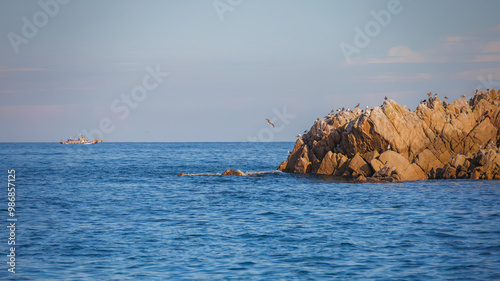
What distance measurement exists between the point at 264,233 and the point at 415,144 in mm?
30919

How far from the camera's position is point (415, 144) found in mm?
53812

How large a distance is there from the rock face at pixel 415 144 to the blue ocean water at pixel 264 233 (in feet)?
11.5

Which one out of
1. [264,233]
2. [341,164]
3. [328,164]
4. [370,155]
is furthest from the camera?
[328,164]

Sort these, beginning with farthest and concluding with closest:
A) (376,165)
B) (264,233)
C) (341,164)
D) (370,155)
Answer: (341,164) < (370,155) < (376,165) < (264,233)

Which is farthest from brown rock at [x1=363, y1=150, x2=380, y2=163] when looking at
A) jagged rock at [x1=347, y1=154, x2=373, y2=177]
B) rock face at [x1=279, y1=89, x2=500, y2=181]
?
jagged rock at [x1=347, y1=154, x2=373, y2=177]

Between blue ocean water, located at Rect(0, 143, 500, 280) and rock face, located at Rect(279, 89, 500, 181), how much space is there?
11.5 feet

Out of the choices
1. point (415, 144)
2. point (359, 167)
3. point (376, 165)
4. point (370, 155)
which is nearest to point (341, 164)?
point (359, 167)

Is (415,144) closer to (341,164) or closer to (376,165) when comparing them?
(376,165)

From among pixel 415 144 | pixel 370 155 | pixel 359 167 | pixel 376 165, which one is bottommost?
pixel 359 167

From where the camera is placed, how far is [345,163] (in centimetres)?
5691

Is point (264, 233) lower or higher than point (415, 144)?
lower

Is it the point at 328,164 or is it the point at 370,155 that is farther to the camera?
the point at 328,164

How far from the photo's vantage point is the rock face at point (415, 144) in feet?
167

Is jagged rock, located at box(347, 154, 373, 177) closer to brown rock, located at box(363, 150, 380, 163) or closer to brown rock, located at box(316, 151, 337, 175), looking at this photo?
brown rock, located at box(363, 150, 380, 163)
